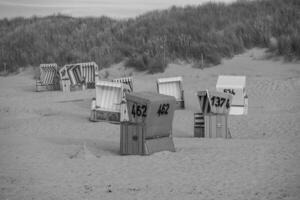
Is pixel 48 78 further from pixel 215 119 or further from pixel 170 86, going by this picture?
pixel 215 119

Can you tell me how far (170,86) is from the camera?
72.3 feet

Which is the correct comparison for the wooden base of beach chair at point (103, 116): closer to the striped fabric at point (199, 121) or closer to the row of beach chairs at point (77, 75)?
the striped fabric at point (199, 121)

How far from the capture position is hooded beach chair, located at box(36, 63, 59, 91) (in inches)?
1174

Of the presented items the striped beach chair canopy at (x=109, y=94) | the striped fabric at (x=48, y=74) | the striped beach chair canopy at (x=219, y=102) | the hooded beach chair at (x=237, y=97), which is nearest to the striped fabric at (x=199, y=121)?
the striped beach chair canopy at (x=219, y=102)

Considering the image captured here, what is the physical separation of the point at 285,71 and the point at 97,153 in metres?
14.6

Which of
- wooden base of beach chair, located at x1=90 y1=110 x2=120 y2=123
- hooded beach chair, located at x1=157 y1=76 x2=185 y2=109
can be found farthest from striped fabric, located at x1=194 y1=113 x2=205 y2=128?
hooded beach chair, located at x1=157 y1=76 x2=185 y2=109

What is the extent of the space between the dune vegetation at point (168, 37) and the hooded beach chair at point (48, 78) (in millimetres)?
3292

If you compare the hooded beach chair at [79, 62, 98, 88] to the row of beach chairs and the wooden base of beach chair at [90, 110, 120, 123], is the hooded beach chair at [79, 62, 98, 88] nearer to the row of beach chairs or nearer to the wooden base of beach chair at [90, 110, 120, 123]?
the row of beach chairs

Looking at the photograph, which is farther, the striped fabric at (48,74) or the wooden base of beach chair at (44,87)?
the striped fabric at (48,74)

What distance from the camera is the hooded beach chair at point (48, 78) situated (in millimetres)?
29828

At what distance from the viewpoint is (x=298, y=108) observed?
1978 cm

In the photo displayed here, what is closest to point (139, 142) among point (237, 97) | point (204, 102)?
point (204, 102)

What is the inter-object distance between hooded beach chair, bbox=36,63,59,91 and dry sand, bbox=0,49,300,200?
21.2 ft

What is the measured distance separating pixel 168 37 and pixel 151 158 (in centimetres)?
2192
